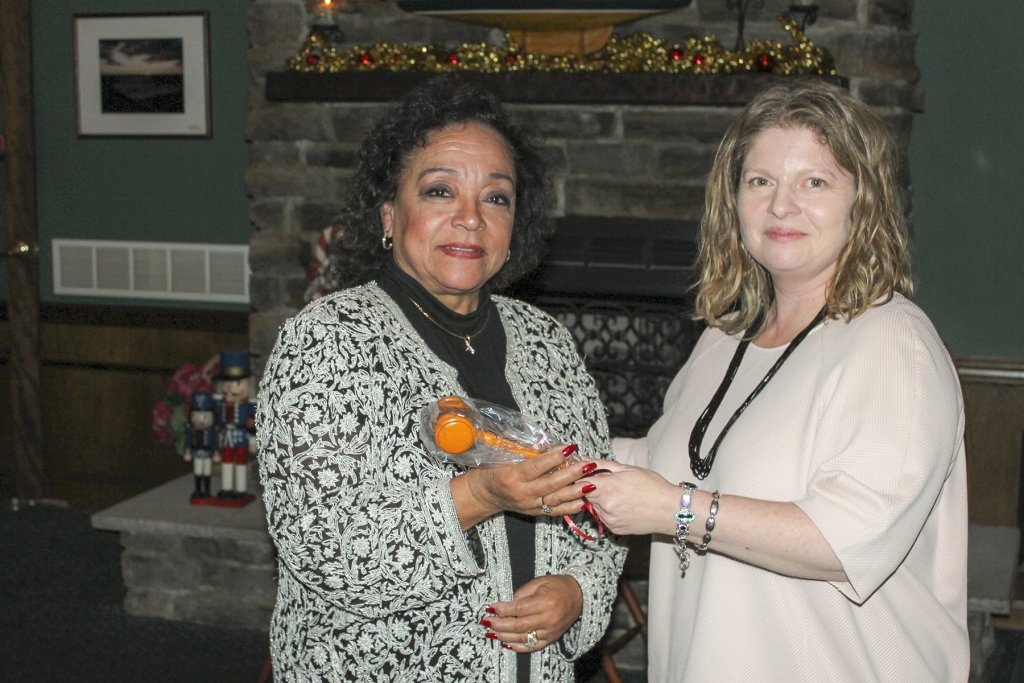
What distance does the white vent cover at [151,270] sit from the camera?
16.3 ft

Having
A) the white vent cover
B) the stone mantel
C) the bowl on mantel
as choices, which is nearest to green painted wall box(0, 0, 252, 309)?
the white vent cover

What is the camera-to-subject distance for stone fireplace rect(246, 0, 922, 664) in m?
3.56

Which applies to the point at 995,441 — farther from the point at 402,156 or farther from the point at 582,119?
the point at 402,156

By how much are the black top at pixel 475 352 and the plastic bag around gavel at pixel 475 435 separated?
0.19m

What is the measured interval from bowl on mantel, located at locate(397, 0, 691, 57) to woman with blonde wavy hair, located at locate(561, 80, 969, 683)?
1565 millimetres

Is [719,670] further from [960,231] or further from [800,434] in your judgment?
[960,231]

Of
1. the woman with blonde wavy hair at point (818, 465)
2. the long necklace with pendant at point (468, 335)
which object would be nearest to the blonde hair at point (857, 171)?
the woman with blonde wavy hair at point (818, 465)

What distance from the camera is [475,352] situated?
2.04 meters

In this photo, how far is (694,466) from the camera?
6.12 ft

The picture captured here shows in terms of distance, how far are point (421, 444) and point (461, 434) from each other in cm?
16

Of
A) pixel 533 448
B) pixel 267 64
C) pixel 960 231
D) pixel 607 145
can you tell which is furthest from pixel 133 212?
pixel 533 448

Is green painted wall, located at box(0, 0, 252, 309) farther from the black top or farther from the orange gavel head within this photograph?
the orange gavel head

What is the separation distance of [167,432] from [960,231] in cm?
306

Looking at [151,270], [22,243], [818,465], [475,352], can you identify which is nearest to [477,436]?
[475,352]
